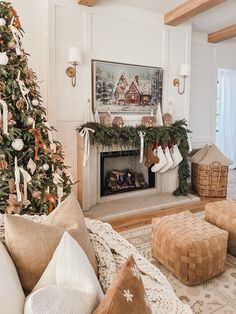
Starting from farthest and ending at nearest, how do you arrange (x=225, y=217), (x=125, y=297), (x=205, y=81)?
(x=205, y=81) → (x=225, y=217) → (x=125, y=297)

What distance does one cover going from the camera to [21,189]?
2.27m

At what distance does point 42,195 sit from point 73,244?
1.54 meters

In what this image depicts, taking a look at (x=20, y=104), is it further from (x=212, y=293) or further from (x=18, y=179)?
(x=212, y=293)

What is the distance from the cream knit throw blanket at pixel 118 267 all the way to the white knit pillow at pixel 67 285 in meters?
0.28

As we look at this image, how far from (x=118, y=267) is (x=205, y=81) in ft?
14.9

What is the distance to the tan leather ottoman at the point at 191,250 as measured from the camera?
6.30 ft

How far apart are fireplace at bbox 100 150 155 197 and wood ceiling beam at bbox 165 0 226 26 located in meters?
1.94

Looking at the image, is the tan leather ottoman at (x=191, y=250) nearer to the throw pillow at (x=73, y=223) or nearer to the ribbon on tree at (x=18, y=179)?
the throw pillow at (x=73, y=223)

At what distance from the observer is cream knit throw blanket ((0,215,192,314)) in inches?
38.8

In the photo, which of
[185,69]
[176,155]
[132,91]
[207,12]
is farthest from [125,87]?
[207,12]

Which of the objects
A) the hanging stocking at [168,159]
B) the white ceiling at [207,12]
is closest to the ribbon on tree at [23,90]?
the white ceiling at [207,12]

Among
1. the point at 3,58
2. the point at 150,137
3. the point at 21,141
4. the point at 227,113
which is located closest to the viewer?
the point at 3,58

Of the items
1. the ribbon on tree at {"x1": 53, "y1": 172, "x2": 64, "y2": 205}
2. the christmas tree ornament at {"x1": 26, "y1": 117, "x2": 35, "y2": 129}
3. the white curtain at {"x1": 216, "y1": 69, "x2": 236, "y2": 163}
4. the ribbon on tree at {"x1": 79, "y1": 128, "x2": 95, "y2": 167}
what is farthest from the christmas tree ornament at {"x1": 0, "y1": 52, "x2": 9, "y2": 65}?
the white curtain at {"x1": 216, "y1": 69, "x2": 236, "y2": 163}

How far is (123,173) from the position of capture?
402 cm
